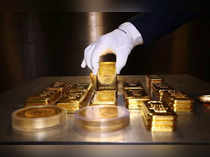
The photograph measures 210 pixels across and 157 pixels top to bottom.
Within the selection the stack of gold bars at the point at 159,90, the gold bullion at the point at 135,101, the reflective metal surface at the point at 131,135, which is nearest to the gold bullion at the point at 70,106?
the reflective metal surface at the point at 131,135

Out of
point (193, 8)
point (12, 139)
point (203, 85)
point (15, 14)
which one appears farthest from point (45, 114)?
point (15, 14)

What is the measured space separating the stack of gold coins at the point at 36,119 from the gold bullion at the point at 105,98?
17 centimetres

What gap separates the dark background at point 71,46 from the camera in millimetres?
2045

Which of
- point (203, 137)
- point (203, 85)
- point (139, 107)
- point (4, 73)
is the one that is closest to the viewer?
point (203, 137)

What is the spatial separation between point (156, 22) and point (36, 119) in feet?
1.95

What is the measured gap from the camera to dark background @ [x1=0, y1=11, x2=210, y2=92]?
6.71 ft

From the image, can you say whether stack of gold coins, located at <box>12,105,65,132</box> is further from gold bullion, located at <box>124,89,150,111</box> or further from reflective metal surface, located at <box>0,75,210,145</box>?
gold bullion, located at <box>124,89,150,111</box>

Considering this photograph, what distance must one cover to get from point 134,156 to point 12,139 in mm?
314

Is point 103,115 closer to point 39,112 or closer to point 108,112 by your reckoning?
point 108,112

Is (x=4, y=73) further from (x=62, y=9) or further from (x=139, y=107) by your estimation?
(x=139, y=107)

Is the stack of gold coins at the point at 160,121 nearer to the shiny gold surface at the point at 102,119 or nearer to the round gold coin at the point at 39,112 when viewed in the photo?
the shiny gold surface at the point at 102,119

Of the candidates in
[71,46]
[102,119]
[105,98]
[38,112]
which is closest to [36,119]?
[38,112]

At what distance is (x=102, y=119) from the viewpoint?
26.5 inches

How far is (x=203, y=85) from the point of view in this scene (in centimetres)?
132
